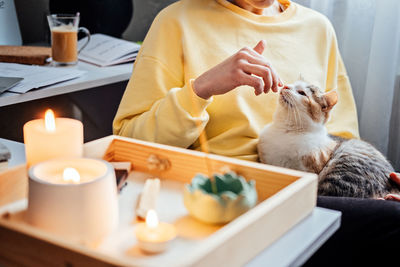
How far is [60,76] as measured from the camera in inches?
60.0

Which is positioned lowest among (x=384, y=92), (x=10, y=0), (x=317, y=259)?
(x=317, y=259)

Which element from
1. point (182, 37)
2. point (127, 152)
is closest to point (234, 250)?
point (127, 152)

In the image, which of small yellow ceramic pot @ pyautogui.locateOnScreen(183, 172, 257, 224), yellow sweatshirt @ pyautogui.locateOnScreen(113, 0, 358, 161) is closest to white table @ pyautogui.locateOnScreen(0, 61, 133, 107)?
yellow sweatshirt @ pyautogui.locateOnScreen(113, 0, 358, 161)

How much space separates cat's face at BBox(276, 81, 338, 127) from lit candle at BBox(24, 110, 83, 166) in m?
0.59

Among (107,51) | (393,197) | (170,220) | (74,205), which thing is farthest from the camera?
(107,51)

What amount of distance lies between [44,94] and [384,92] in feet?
3.66

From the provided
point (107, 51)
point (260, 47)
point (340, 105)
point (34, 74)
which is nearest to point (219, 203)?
point (260, 47)

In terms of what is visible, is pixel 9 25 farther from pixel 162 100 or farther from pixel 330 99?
pixel 330 99

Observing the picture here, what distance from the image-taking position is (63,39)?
1.67m

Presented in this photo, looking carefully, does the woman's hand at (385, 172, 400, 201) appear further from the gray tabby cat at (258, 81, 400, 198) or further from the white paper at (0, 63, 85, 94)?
the white paper at (0, 63, 85, 94)

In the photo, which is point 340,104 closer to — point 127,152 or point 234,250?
point 127,152

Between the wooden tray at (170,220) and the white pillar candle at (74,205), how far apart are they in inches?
0.8

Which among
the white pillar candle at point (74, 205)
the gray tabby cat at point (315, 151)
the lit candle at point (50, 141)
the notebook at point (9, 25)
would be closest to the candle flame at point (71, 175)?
the white pillar candle at point (74, 205)

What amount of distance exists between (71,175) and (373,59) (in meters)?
1.34
